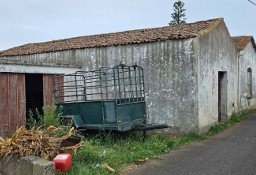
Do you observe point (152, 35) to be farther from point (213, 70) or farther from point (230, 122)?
point (230, 122)


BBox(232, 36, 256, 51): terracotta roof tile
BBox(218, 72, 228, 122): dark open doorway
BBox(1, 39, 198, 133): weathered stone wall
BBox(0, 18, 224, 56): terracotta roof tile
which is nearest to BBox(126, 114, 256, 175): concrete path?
BBox(1, 39, 198, 133): weathered stone wall

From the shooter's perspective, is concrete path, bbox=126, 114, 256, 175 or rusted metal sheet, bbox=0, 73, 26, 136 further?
rusted metal sheet, bbox=0, 73, 26, 136

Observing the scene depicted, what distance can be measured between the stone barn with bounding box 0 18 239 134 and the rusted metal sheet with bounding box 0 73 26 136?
4cm

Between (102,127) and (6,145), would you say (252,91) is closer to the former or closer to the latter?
(102,127)

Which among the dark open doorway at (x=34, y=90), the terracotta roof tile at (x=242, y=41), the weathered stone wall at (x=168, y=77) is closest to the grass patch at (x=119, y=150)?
the weathered stone wall at (x=168, y=77)

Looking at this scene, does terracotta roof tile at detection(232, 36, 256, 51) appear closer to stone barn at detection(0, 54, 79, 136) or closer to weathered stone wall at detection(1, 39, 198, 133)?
weathered stone wall at detection(1, 39, 198, 133)

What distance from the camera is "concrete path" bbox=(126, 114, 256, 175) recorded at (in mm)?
6993

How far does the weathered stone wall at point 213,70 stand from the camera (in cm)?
1161

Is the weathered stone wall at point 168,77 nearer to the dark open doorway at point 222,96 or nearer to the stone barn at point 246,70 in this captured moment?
the dark open doorway at point 222,96

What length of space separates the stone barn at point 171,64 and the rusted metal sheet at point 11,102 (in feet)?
0.15

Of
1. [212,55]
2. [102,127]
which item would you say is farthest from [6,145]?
[212,55]

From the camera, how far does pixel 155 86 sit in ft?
38.8

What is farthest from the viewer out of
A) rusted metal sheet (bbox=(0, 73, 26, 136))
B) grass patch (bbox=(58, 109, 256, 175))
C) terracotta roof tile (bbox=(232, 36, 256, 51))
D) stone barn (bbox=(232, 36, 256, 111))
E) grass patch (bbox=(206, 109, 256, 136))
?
terracotta roof tile (bbox=(232, 36, 256, 51))

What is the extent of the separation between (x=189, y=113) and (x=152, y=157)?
132 inches
